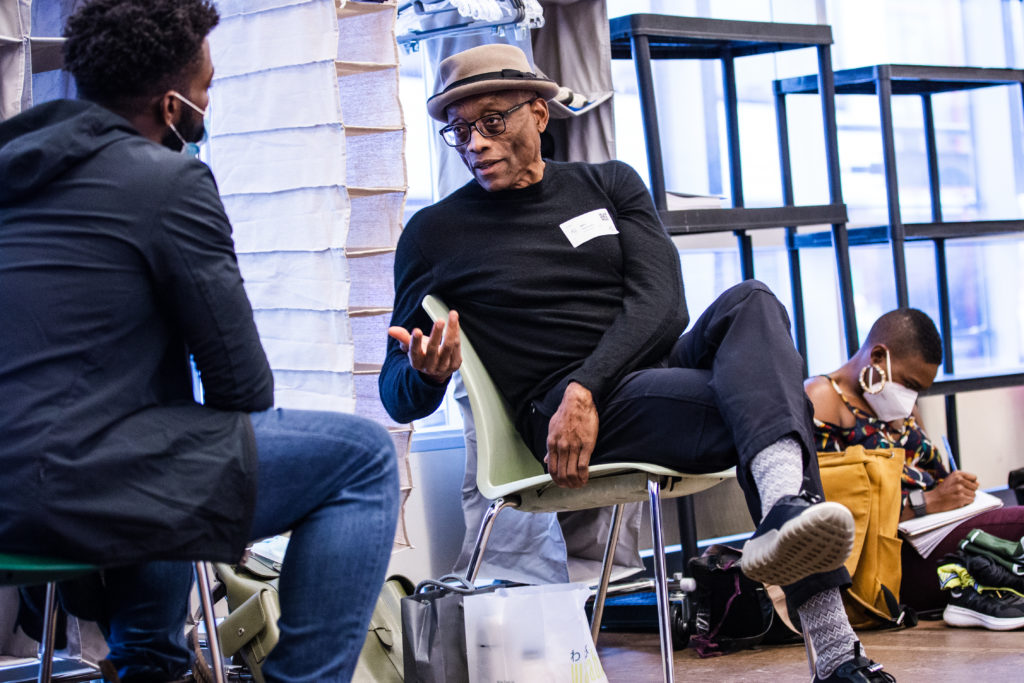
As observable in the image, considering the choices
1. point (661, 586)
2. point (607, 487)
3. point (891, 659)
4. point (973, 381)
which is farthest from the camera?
point (973, 381)

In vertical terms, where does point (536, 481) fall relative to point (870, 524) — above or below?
above

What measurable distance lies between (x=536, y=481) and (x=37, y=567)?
3.00 feet

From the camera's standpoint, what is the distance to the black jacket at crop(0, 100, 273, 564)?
1345 millimetres

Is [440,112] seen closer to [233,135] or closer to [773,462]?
[233,135]

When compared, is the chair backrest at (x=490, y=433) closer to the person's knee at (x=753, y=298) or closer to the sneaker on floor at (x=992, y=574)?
the person's knee at (x=753, y=298)

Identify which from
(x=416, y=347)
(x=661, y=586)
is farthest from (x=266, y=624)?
(x=661, y=586)

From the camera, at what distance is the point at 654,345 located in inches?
83.7

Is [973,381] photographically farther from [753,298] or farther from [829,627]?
[829,627]

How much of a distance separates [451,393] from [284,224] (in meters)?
0.90

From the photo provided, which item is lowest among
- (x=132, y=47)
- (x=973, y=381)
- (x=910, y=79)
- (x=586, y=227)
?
(x=973, y=381)

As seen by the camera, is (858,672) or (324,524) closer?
(324,524)

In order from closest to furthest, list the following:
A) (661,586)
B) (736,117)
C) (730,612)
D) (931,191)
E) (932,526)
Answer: (661,586)
(730,612)
(932,526)
(736,117)
(931,191)

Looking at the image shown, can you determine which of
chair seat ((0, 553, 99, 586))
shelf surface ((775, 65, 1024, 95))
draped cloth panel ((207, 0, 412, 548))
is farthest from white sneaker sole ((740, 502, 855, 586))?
shelf surface ((775, 65, 1024, 95))

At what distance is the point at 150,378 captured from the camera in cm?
143
